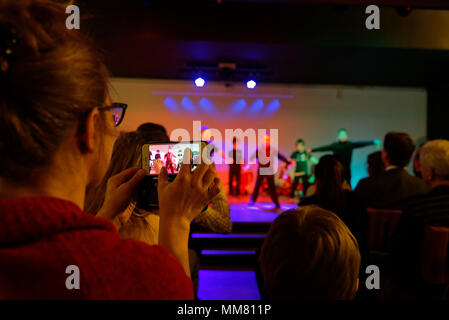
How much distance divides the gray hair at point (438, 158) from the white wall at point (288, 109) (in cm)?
560

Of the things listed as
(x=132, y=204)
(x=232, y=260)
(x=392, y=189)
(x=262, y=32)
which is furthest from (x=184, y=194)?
(x=262, y=32)

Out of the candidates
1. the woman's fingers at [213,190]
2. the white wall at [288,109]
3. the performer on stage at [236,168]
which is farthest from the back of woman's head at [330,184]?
the white wall at [288,109]

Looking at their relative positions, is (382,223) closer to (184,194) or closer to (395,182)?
(395,182)

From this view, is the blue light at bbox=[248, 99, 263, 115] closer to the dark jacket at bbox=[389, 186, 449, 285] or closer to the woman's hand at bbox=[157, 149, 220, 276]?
the dark jacket at bbox=[389, 186, 449, 285]

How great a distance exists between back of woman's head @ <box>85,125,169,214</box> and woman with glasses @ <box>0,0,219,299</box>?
0.45 meters

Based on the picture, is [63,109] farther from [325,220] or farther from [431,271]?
[431,271]

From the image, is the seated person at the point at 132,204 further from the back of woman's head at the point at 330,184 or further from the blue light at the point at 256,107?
the blue light at the point at 256,107

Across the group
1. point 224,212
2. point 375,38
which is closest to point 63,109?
point 224,212

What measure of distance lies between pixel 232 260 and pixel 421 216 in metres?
2.00

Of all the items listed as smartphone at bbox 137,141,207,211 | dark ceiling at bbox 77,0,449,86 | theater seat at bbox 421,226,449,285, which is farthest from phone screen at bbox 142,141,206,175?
dark ceiling at bbox 77,0,449,86

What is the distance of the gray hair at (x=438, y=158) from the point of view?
1604mm

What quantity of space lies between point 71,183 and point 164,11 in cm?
427

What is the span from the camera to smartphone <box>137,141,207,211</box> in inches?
30.3

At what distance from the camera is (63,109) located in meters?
0.42
